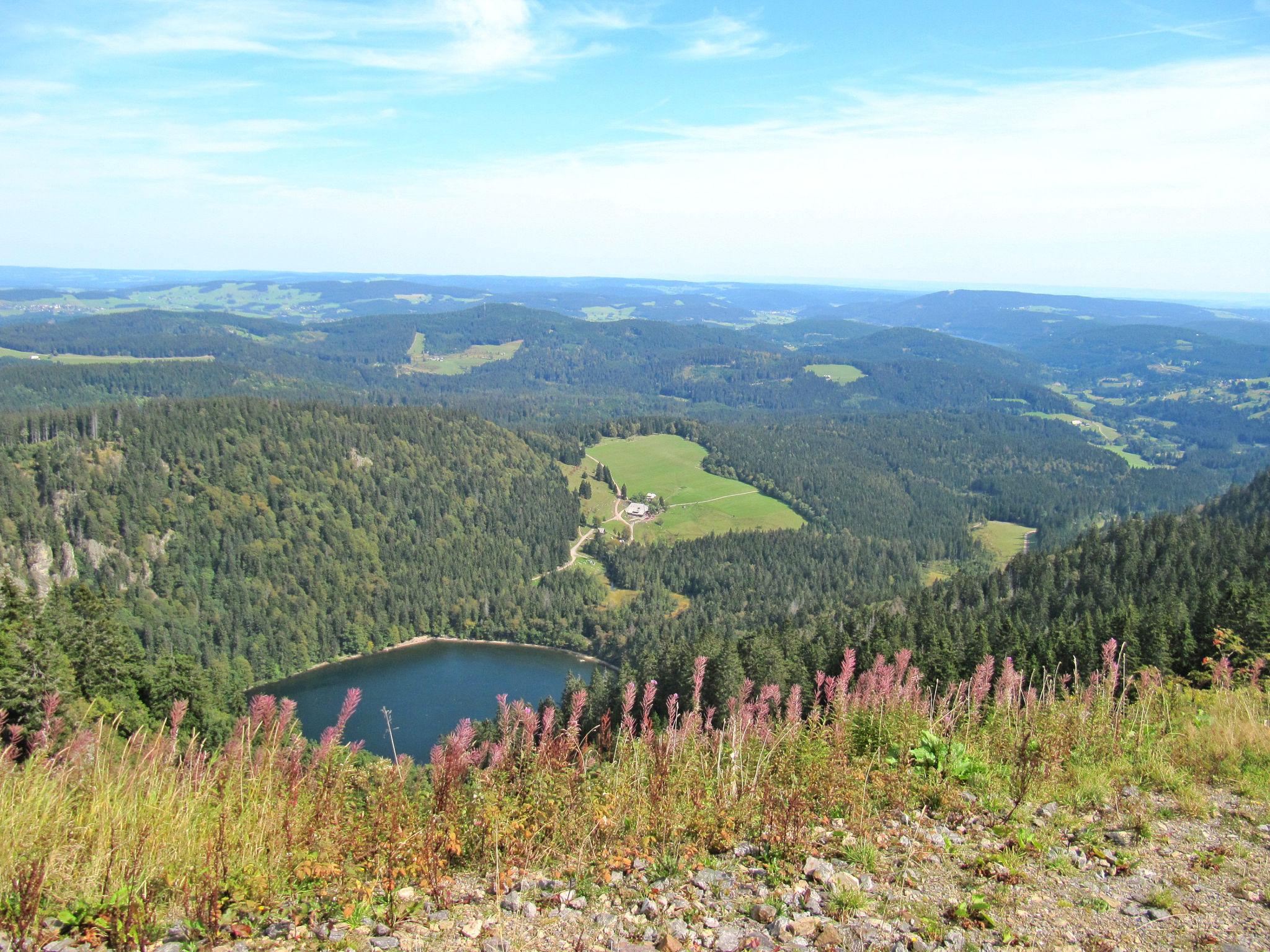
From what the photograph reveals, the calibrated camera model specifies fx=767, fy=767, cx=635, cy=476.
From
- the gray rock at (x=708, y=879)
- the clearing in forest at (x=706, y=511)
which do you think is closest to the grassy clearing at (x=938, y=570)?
Answer: the clearing in forest at (x=706, y=511)

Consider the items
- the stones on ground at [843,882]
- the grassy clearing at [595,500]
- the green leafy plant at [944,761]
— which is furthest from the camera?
the grassy clearing at [595,500]

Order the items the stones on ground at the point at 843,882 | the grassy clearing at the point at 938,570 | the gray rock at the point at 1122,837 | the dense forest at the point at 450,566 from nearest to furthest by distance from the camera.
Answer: the stones on ground at the point at 843,882
the gray rock at the point at 1122,837
the dense forest at the point at 450,566
the grassy clearing at the point at 938,570

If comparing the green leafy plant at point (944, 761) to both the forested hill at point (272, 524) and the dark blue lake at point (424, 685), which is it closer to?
the dark blue lake at point (424, 685)

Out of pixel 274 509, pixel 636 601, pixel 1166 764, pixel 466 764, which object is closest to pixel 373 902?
pixel 466 764

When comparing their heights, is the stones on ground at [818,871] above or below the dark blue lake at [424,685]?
above

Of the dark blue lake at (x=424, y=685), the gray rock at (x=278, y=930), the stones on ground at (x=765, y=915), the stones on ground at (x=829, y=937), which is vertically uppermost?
the gray rock at (x=278, y=930)

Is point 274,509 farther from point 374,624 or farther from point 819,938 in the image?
point 819,938

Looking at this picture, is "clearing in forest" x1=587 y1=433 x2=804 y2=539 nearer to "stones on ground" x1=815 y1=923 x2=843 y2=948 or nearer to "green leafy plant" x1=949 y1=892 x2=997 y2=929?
"green leafy plant" x1=949 y1=892 x2=997 y2=929
